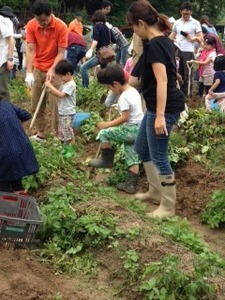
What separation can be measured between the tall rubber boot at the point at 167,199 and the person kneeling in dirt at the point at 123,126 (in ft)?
2.50

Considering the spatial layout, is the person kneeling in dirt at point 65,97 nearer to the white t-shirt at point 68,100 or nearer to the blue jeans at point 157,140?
the white t-shirt at point 68,100

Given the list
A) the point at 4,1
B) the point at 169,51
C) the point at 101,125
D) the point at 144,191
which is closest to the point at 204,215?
the point at 144,191

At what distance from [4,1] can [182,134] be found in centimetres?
2261

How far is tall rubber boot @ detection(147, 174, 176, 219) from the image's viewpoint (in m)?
5.35

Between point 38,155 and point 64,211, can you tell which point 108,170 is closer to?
point 38,155

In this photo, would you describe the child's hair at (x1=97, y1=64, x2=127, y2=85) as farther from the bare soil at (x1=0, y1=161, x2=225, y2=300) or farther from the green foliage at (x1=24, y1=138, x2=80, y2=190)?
the bare soil at (x1=0, y1=161, x2=225, y2=300)

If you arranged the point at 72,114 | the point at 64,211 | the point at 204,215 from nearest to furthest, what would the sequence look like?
the point at 64,211 → the point at 204,215 → the point at 72,114

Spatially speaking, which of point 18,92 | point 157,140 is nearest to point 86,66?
point 18,92

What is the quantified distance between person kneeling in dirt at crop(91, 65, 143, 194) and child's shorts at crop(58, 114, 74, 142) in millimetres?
1119

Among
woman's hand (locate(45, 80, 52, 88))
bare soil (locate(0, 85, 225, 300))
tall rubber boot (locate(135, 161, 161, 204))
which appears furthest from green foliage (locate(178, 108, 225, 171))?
bare soil (locate(0, 85, 225, 300))

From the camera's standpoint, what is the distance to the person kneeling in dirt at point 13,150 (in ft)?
15.4

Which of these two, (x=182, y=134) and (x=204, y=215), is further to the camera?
(x=182, y=134)

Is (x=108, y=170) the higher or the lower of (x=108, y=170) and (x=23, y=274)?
the lower

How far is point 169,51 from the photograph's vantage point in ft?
16.0
